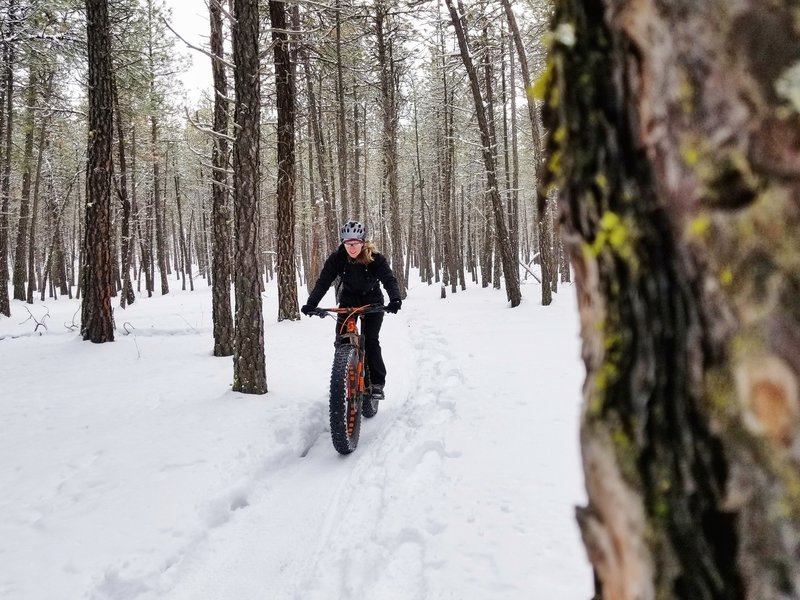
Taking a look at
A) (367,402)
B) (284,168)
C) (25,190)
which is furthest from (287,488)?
(25,190)

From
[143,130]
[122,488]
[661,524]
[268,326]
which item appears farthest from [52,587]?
[143,130]

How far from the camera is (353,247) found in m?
5.11

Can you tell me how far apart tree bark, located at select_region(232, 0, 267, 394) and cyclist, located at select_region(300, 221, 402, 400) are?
115 centimetres

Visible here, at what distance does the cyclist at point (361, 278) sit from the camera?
5.07 m

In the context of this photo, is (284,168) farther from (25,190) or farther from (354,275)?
(25,190)

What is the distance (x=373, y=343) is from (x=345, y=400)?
119cm

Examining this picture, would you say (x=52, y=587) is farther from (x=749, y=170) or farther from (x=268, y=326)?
(x=268, y=326)

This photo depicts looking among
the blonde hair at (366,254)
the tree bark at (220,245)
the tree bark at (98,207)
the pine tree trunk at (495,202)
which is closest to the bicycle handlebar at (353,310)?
the blonde hair at (366,254)

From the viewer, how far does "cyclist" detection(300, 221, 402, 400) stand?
507 centimetres

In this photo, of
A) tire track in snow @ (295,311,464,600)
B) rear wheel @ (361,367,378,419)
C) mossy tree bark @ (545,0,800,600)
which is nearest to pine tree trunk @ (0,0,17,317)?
rear wheel @ (361,367,378,419)

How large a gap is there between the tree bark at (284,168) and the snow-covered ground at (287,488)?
491 centimetres

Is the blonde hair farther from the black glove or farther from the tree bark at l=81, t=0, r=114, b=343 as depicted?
the tree bark at l=81, t=0, r=114, b=343

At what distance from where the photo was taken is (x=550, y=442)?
4.18m

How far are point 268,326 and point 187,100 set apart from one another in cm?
2232
